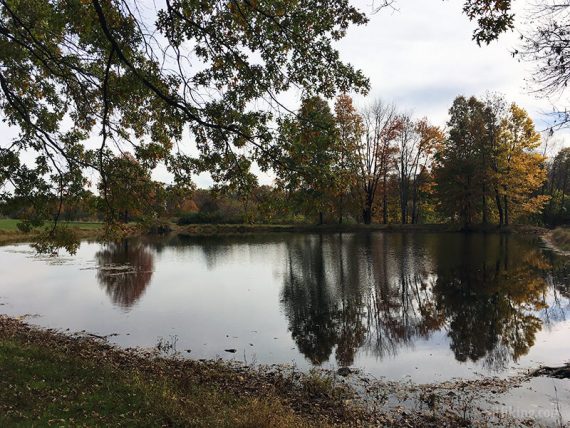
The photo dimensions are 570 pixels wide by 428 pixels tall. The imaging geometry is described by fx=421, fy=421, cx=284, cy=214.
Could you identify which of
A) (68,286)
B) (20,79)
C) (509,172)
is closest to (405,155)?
(509,172)

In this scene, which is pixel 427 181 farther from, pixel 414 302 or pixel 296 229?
pixel 414 302

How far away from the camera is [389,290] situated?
58.3 ft

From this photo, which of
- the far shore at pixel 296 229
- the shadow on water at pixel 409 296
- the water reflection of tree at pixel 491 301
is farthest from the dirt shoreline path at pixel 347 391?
the far shore at pixel 296 229

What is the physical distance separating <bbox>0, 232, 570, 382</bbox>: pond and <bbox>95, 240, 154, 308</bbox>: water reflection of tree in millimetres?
99

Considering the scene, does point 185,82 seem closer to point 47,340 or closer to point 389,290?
point 47,340

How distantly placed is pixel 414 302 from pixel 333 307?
322 cm

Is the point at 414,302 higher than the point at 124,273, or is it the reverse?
the point at 124,273

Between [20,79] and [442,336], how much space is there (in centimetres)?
1290

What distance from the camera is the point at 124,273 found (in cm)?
2339

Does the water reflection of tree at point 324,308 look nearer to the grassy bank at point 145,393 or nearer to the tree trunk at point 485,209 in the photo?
the grassy bank at point 145,393

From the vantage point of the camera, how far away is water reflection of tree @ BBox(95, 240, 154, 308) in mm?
18047

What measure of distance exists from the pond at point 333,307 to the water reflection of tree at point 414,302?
57 mm

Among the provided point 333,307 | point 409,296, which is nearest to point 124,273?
point 333,307

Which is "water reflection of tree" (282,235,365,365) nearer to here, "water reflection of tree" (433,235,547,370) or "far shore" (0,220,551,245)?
"water reflection of tree" (433,235,547,370)
